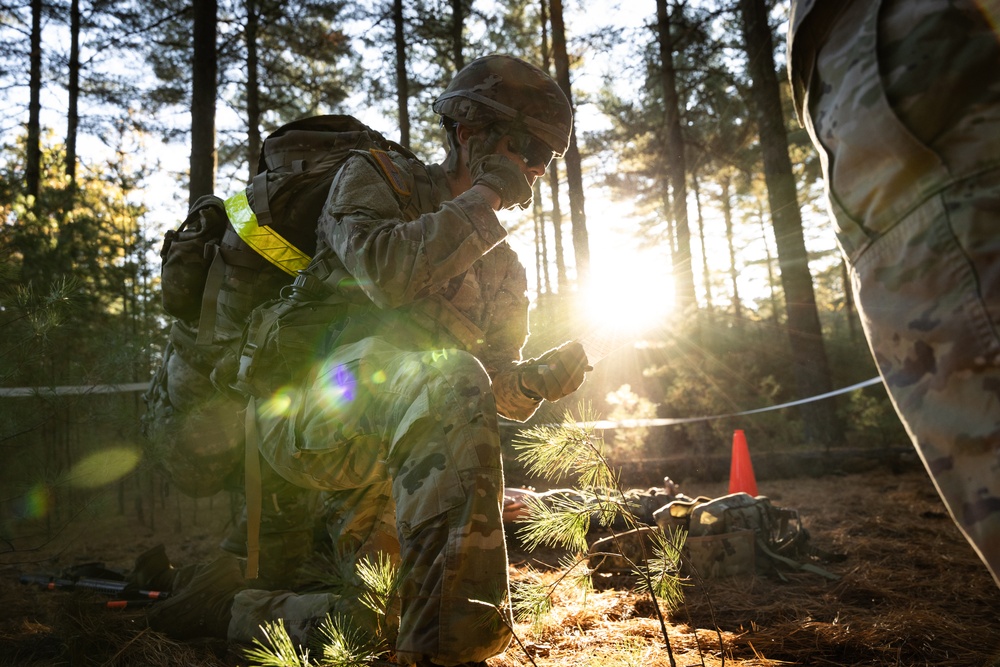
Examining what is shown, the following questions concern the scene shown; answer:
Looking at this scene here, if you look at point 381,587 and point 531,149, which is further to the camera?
point 531,149

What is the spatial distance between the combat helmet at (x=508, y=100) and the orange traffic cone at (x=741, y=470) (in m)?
3.78

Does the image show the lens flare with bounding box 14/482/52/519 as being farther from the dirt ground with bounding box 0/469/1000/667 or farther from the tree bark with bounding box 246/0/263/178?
the tree bark with bounding box 246/0/263/178

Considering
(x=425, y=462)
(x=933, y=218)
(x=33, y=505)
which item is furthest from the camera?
(x=33, y=505)

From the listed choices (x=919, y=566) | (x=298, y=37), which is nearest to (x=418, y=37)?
(x=298, y=37)

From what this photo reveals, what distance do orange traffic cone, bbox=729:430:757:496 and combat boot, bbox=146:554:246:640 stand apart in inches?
170

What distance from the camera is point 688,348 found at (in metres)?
14.8

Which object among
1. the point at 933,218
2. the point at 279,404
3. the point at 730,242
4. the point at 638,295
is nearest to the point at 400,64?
the point at 638,295

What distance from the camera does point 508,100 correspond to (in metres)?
2.72

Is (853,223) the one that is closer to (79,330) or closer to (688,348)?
(79,330)

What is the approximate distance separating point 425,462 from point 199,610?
1586 mm

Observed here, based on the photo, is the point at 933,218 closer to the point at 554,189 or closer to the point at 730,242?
the point at 554,189

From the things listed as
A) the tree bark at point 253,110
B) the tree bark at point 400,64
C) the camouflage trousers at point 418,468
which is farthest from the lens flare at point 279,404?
the tree bark at point 400,64

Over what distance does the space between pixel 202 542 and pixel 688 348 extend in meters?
11.5

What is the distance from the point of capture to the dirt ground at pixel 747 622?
2.04 metres
